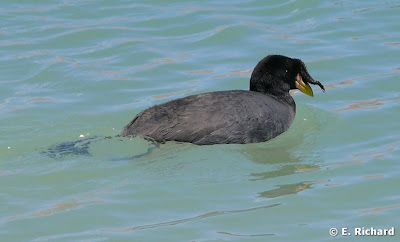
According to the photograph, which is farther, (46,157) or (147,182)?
(46,157)

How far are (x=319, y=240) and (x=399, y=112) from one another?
379cm

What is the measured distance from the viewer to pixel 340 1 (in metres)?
15.1

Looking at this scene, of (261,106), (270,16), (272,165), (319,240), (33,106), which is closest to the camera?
(319,240)

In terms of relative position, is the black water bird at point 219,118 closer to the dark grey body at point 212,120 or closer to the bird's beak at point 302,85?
the dark grey body at point 212,120

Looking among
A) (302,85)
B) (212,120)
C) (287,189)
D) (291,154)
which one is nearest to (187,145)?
(212,120)

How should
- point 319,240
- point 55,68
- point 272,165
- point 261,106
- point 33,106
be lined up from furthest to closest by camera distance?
1. point 55,68
2. point 33,106
3. point 261,106
4. point 272,165
5. point 319,240

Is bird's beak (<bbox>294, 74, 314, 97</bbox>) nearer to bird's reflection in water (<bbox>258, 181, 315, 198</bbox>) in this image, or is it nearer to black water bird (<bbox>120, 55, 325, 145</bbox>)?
black water bird (<bbox>120, 55, 325, 145</bbox>)

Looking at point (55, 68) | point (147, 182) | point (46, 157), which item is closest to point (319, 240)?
point (147, 182)

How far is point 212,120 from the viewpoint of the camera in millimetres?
9445

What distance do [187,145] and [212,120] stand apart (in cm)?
38

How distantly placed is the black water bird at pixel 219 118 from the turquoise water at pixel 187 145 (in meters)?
0.12

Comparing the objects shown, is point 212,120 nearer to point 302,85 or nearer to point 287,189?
point 287,189

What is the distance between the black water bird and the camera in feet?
30.4

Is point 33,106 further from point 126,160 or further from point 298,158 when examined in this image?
point 298,158
